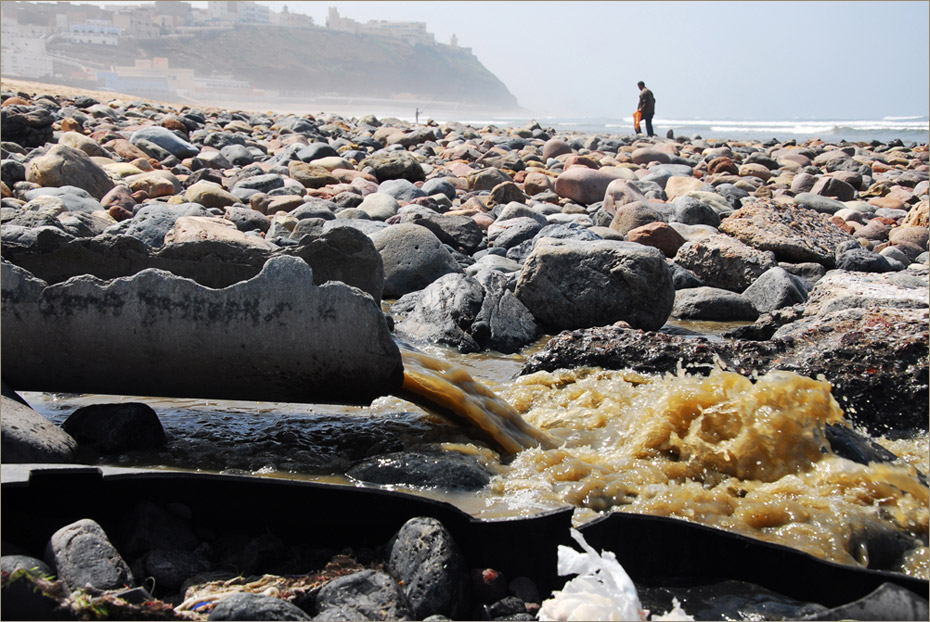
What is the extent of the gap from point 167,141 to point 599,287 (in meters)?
10.4

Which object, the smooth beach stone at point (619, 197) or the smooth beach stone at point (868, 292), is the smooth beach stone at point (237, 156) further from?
the smooth beach stone at point (868, 292)

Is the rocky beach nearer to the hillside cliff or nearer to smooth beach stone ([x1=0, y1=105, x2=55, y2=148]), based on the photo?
smooth beach stone ([x1=0, y1=105, x2=55, y2=148])

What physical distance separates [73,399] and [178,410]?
0.62 metres

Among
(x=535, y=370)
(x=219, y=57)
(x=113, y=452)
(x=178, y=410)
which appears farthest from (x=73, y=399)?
(x=219, y=57)

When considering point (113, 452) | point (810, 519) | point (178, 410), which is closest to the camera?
point (810, 519)

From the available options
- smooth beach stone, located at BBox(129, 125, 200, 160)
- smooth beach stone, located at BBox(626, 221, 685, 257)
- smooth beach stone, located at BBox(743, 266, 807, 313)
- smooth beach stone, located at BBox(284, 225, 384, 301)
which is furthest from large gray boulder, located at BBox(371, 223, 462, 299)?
smooth beach stone, located at BBox(129, 125, 200, 160)

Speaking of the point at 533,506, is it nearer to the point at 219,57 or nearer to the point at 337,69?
the point at 219,57

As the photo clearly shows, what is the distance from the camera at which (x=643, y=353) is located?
16.3 feet

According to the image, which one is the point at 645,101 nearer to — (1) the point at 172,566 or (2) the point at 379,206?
(2) the point at 379,206

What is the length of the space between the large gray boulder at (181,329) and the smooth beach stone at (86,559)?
1.34 metres

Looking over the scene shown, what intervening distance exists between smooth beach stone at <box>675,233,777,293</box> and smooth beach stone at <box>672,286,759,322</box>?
61 centimetres

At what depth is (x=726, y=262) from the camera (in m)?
7.82

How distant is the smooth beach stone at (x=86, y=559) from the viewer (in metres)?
2.40

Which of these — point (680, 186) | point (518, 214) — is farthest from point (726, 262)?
point (680, 186)
